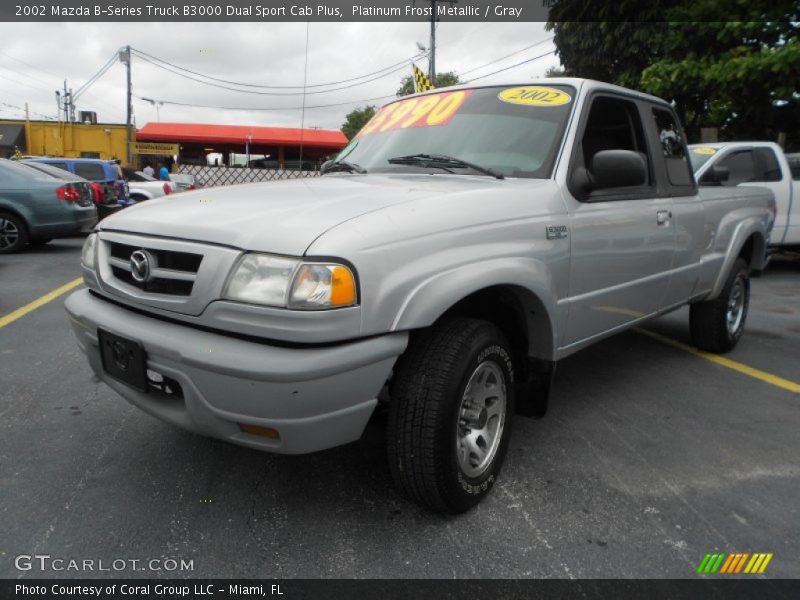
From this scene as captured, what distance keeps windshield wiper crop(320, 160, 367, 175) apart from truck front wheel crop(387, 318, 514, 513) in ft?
4.23

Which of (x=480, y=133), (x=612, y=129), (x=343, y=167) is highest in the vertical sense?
(x=612, y=129)

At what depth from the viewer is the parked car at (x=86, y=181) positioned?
1002 centimetres

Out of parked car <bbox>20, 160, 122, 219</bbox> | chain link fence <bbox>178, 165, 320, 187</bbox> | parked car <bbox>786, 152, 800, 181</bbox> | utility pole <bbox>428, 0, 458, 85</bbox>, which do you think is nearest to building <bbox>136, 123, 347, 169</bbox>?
chain link fence <bbox>178, 165, 320, 187</bbox>

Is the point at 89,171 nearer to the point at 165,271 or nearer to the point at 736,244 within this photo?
the point at 165,271

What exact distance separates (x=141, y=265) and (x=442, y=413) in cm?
122

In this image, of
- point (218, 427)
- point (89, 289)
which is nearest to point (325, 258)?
point (218, 427)

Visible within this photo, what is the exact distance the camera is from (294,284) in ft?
6.28

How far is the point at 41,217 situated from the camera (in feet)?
30.0

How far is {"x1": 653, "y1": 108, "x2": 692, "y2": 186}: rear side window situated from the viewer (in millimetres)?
3892

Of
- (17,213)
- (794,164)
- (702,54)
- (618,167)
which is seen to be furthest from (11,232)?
(702,54)

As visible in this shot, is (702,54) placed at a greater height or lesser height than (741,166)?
greater

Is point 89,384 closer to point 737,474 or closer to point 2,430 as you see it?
point 2,430

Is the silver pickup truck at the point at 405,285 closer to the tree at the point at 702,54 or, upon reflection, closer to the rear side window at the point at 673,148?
the rear side window at the point at 673,148

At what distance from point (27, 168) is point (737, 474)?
10466 millimetres
